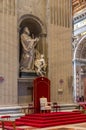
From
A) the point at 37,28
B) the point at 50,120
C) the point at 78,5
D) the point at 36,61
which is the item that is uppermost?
the point at 78,5

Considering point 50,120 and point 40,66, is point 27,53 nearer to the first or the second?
point 40,66

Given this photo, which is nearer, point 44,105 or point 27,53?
point 44,105

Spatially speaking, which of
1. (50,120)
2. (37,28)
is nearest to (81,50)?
(37,28)

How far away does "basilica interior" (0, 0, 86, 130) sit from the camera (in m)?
11.6

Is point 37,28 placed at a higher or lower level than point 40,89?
higher

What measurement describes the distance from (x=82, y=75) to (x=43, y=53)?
1439 centimetres

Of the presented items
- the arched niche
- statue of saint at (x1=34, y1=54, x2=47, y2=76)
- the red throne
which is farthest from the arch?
the red throne

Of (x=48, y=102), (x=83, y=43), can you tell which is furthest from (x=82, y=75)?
(x=48, y=102)

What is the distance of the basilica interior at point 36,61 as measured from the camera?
11.6 metres

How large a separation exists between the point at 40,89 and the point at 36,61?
1427 mm

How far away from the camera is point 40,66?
1295 centimetres

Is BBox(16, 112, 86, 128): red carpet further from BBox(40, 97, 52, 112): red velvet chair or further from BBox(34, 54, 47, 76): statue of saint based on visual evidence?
BBox(34, 54, 47, 76): statue of saint

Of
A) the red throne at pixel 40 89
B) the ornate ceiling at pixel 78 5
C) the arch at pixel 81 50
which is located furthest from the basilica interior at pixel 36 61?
the arch at pixel 81 50

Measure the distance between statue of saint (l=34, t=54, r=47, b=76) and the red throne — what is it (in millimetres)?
569
